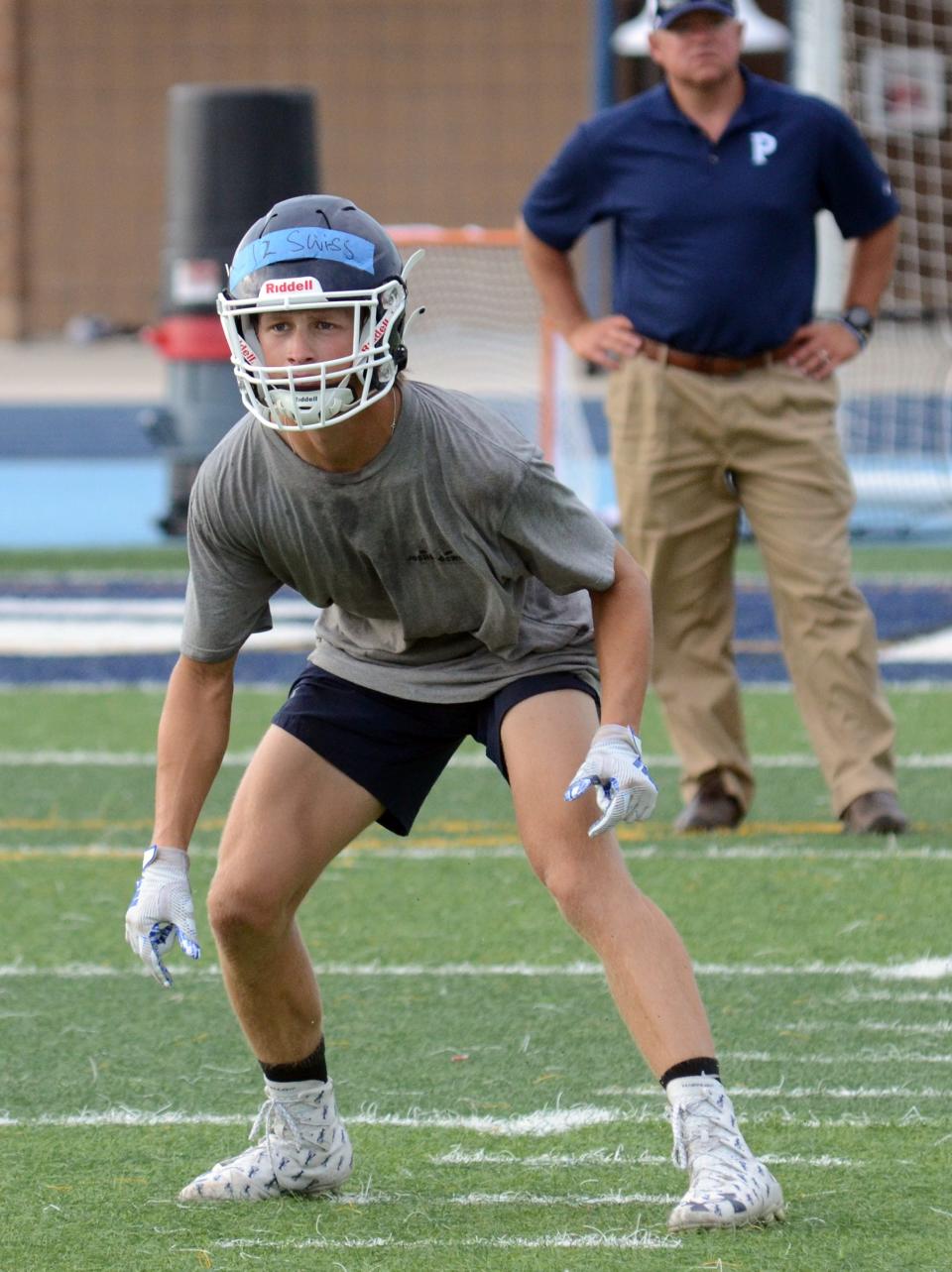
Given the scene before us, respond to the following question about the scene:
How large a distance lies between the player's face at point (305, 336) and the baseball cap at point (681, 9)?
2.92 meters

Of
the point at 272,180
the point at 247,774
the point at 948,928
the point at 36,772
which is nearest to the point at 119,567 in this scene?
the point at 272,180

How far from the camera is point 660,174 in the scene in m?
6.17

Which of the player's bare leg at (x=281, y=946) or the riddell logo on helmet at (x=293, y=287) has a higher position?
the riddell logo on helmet at (x=293, y=287)

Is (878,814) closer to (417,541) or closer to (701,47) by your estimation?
(701,47)

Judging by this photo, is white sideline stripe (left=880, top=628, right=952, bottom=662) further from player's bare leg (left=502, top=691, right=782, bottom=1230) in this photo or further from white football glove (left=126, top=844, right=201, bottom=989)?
white football glove (left=126, top=844, right=201, bottom=989)

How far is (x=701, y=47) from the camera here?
606cm

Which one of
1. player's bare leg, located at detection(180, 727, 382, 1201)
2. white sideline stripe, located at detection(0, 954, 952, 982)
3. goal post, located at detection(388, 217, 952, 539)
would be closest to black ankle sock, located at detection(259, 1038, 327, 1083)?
player's bare leg, located at detection(180, 727, 382, 1201)

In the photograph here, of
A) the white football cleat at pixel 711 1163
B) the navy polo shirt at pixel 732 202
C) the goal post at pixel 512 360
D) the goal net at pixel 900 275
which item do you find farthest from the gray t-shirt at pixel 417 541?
the goal post at pixel 512 360

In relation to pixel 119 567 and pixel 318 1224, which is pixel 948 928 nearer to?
pixel 318 1224

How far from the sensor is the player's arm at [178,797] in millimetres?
→ 3580

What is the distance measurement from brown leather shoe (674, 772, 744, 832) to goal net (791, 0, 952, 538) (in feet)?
15.0

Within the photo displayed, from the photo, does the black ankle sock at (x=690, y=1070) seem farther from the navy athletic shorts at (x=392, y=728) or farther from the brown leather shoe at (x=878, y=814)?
the brown leather shoe at (x=878, y=814)

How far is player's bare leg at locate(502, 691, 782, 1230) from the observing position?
133 inches

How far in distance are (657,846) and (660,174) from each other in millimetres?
1793
